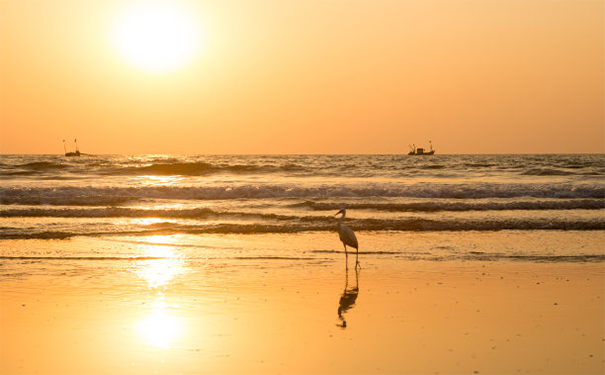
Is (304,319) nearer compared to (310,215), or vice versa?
(304,319)

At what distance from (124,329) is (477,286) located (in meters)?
5.23

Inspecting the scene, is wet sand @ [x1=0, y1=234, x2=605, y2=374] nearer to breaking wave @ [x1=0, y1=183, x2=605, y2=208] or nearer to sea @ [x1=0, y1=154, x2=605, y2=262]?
sea @ [x1=0, y1=154, x2=605, y2=262]

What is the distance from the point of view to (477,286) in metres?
10.7

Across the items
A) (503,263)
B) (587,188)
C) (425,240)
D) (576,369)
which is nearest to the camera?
(576,369)

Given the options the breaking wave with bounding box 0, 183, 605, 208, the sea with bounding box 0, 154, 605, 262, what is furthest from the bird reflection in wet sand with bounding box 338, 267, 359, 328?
the breaking wave with bounding box 0, 183, 605, 208

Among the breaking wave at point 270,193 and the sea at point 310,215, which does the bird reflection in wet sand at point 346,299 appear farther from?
the breaking wave at point 270,193

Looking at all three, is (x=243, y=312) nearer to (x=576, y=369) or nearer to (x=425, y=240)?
(x=576, y=369)

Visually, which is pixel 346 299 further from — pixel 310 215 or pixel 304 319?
pixel 310 215

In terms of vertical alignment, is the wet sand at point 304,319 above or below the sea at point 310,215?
above

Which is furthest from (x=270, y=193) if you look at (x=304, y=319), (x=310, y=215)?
(x=304, y=319)

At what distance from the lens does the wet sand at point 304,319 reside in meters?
6.95

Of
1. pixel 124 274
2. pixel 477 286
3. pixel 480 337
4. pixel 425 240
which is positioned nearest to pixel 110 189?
pixel 425 240

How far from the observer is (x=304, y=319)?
28.2 feet

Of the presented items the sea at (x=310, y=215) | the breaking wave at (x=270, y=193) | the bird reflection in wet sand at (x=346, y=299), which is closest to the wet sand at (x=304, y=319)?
the bird reflection in wet sand at (x=346, y=299)
